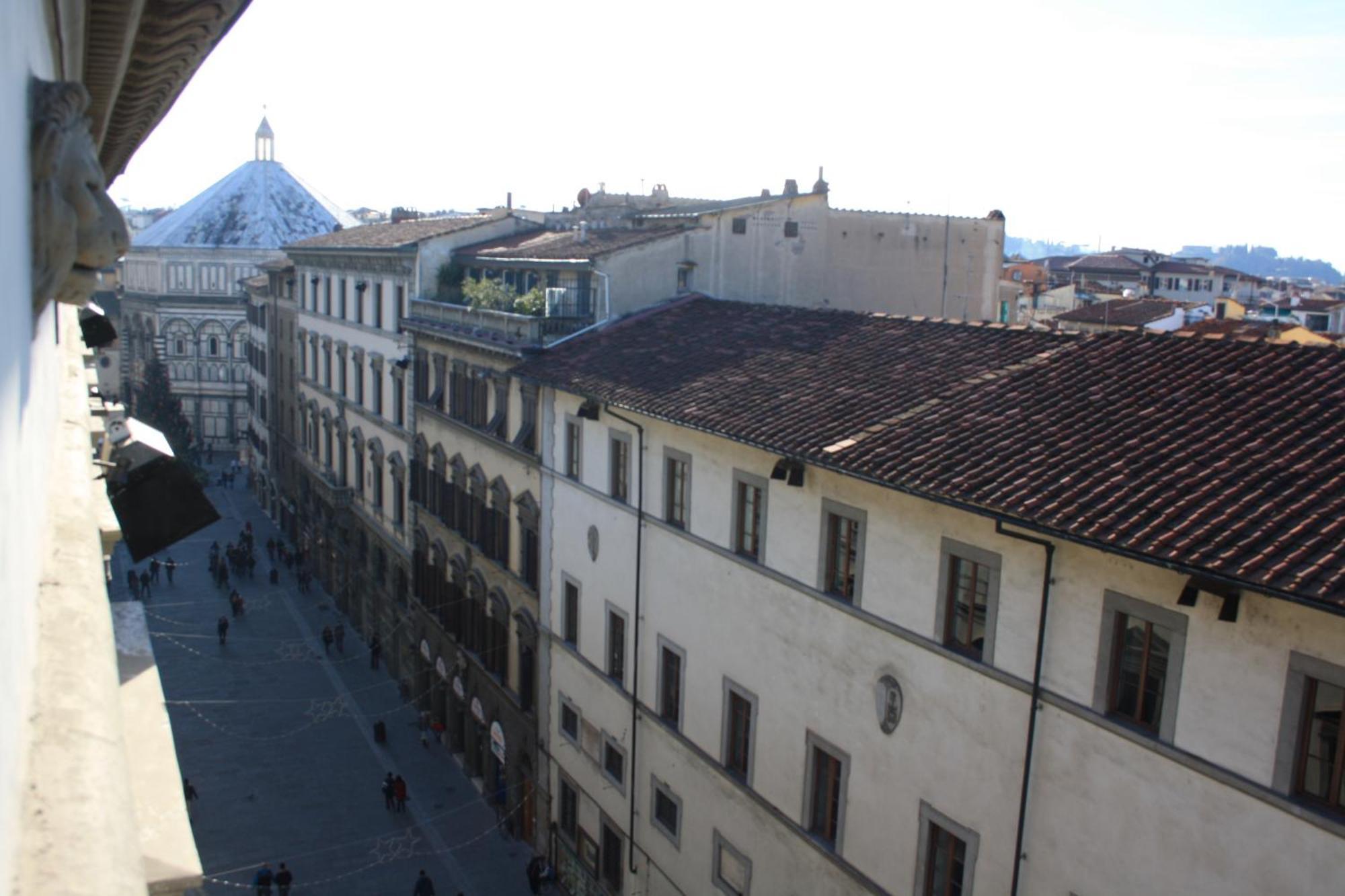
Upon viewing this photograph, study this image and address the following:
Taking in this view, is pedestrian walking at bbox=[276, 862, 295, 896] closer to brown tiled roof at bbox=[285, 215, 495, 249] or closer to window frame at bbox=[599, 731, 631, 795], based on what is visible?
window frame at bbox=[599, 731, 631, 795]

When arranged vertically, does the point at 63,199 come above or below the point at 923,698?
above

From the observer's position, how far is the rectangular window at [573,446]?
26984 mm

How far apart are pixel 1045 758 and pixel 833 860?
485cm

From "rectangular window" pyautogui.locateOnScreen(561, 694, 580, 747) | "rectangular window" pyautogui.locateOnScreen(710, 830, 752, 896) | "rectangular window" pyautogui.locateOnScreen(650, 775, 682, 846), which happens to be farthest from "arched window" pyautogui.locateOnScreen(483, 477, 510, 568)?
"rectangular window" pyautogui.locateOnScreen(710, 830, 752, 896)

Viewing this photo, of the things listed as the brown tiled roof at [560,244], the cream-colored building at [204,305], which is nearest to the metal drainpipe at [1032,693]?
the brown tiled roof at [560,244]

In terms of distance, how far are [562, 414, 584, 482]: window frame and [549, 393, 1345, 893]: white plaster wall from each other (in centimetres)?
75

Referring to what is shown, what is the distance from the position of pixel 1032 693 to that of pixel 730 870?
842 cm

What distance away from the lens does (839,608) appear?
18.1 m

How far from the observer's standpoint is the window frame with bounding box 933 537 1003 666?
15203 millimetres

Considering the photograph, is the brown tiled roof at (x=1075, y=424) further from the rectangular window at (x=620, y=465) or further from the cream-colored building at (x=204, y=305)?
the cream-colored building at (x=204, y=305)

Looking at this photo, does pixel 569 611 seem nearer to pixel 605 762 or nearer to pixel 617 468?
pixel 605 762

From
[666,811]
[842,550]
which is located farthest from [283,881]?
[842,550]

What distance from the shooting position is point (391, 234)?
150ft

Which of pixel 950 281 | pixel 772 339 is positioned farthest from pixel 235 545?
pixel 772 339
